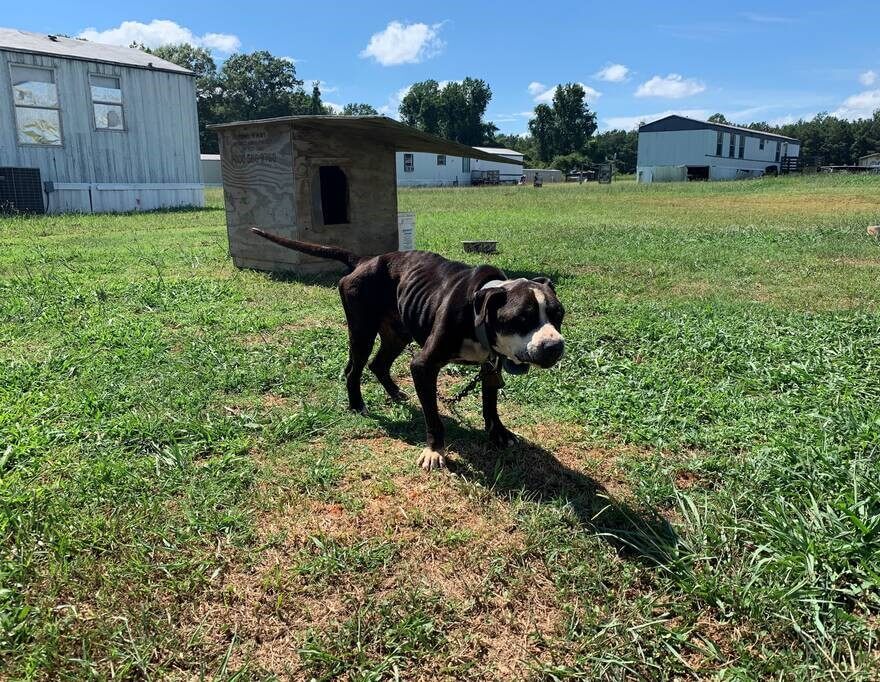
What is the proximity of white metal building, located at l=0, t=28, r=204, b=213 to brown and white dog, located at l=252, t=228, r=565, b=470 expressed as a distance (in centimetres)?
1955

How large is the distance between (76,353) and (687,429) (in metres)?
5.20

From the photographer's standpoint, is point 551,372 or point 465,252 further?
point 465,252

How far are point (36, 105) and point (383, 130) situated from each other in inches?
643

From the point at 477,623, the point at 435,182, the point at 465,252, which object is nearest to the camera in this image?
the point at 477,623

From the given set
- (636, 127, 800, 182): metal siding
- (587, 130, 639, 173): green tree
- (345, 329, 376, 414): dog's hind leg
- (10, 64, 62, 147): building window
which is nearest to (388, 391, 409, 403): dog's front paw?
(345, 329, 376, 414): dog's hind leg

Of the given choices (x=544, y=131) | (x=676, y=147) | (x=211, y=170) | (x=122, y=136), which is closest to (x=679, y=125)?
(x=676, y=147)

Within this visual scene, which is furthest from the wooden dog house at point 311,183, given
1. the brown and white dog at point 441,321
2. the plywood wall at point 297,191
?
the brown and white dog at point 441,321

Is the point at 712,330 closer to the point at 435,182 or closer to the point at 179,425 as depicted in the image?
the point at 179,425

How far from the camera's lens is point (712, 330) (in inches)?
241

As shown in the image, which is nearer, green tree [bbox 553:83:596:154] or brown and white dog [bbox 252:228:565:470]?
brown and white dog [bbox 252:228:565:470]

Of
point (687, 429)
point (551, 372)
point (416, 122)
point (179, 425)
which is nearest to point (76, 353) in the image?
point (179, 425)

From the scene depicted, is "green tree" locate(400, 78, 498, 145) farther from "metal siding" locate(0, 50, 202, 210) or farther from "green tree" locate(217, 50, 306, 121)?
"metal siding" locate(0, 50, 202, 210)

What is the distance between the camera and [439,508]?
329 centimetres

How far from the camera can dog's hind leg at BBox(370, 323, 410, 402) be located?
14.5ft
